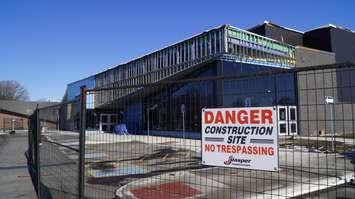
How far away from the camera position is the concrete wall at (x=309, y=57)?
136 feet

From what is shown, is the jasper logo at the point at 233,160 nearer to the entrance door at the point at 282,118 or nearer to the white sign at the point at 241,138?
the white sign at the point at 241,138

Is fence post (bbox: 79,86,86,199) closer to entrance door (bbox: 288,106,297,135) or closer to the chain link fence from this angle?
the chain link fence

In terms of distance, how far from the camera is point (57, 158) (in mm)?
11734

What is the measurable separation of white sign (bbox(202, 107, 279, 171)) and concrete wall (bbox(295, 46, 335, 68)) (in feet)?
121

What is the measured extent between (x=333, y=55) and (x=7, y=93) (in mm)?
105558

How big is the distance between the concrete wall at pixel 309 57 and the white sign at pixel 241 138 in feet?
121

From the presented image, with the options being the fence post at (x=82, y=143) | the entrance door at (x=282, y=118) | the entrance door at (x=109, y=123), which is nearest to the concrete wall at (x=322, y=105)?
the entrance door at (x=282, y=118)

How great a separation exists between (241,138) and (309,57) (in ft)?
131

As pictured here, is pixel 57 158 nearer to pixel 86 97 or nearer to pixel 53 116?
pixel 53 116

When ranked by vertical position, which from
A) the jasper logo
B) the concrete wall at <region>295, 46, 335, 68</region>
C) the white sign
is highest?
the concrete wall at <region>295, 46, 335, 68</region>

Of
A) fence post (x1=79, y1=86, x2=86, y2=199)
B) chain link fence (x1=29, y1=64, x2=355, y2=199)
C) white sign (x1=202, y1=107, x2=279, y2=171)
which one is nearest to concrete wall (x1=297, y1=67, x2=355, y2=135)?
chain link fence (x1=29, y1=64, x2=355, y2=199)

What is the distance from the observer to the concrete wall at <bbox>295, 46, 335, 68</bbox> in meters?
41.6

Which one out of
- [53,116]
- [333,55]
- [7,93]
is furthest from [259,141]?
[7,93]

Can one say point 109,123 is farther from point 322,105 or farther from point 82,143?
point 322,105
